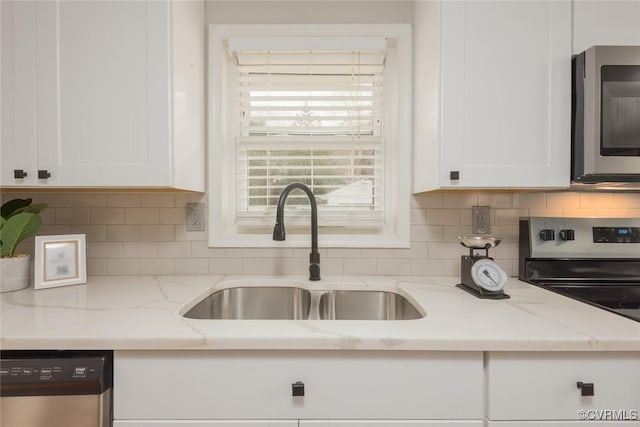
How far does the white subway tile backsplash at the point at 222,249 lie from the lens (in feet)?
5.17

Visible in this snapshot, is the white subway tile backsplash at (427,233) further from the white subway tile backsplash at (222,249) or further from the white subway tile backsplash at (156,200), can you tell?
the white subway tile backsplash at (156,200)

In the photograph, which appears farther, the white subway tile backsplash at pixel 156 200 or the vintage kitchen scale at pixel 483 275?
the white subway tile backsplash at pixel 156 200

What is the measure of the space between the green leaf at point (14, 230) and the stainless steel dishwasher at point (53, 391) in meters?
0.63

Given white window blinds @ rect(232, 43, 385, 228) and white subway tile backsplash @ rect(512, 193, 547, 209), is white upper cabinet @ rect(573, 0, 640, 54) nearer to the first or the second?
white subway tile backsplash @ rect(512, 193, 547, 209)

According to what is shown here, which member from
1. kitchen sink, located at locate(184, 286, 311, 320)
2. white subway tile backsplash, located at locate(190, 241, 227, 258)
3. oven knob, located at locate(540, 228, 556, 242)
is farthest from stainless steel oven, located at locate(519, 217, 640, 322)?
white subway tile backsplash, located at locate(190, 241, 227, 258)

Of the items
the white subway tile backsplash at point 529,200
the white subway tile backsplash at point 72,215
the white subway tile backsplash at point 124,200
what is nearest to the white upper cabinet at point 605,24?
the white subway tile backsplash at point 529,200

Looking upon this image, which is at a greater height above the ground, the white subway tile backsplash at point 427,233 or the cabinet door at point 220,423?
the white subway tile backsplash at point 427,233

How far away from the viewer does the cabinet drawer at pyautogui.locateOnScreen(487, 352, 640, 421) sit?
86 centimetres

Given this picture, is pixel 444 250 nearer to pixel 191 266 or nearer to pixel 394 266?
pixel 394 266

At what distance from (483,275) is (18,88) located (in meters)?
1.82

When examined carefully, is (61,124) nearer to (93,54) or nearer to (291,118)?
(93,54)

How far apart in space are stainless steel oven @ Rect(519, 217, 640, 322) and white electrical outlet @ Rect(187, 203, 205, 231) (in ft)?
4.93

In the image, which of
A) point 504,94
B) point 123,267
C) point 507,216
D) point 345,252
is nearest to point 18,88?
point 123,267

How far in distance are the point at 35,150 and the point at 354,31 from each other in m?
1.41
